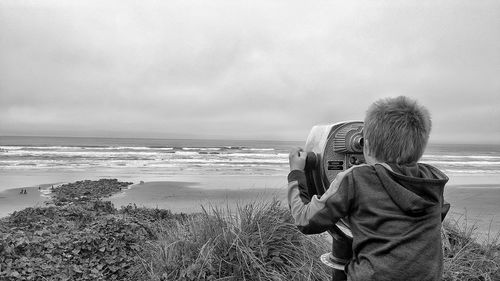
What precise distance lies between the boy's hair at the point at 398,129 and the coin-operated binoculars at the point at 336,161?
35cm

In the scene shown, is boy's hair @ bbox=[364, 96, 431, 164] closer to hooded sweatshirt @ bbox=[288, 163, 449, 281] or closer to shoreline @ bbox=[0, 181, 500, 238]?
hooded sweatshirt @ bbox=[288, 163, 449, 281]

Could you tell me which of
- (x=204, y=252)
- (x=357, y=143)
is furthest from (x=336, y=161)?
(x=204, y=252)

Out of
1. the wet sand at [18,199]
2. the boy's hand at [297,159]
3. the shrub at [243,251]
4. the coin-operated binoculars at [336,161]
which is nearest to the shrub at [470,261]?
the shrub at [243,251]

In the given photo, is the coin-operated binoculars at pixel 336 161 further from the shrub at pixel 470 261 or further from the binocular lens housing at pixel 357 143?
the shrub at pixel 470 261

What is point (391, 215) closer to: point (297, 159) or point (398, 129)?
point (398, 129)

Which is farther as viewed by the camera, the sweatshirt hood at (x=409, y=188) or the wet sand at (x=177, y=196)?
the wet sand at (x=177, y=196)

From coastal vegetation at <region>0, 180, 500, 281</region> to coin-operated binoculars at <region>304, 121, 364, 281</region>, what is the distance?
121cm

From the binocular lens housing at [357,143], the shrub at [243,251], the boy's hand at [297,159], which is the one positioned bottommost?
the shrub at [243,251]

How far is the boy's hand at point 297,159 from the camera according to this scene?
2.24 meters

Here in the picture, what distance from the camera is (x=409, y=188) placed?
1.83 meters

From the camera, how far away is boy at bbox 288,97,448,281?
6.02 ft

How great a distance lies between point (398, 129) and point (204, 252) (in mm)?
2431

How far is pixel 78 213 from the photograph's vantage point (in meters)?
6.75

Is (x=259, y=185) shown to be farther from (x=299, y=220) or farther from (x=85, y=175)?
(x=299, y=220)
